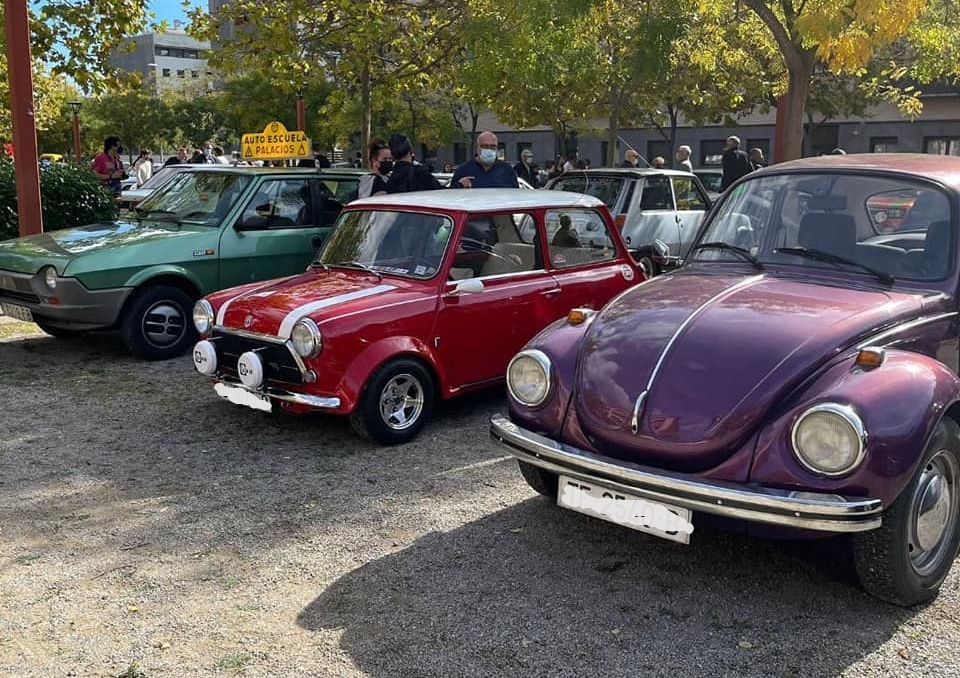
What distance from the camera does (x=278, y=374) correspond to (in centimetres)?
590

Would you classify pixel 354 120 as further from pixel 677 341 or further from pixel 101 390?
pixel 677 341

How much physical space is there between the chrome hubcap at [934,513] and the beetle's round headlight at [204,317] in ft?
14.7

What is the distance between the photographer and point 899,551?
3.70 m

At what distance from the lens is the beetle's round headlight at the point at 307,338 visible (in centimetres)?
564

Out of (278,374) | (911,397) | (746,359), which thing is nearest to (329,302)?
(278,374)

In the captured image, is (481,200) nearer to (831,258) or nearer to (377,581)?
(831,258)

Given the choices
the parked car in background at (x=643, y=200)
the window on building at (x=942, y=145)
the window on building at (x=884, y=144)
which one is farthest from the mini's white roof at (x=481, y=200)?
the window on building at (x=884, y=144)

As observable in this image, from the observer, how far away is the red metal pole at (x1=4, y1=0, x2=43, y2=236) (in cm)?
1021

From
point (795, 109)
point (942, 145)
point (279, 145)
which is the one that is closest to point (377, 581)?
point (795, 109)

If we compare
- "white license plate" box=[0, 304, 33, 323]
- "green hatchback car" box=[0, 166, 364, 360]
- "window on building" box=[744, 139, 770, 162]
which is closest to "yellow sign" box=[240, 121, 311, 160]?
"green hatchback car" box=[0, 166, 364, 360]

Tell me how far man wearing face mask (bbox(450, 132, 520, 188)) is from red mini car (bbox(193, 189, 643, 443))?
1818mm

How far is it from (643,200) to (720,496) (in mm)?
8089

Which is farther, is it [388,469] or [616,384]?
[388,469]

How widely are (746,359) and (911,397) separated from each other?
639 millimetres
